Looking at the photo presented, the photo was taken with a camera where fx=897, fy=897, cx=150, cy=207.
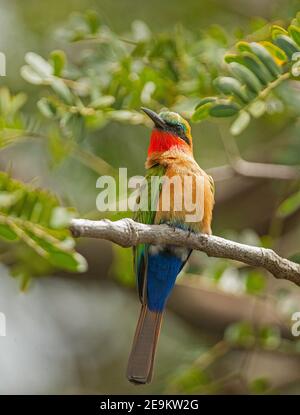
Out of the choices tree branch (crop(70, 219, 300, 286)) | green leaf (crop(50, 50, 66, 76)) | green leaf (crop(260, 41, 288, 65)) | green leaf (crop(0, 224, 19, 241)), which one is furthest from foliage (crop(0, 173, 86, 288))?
green leaf (crop(260, 41, 288, 65))

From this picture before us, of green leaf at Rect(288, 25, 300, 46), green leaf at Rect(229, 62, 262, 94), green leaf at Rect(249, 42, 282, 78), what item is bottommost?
green leaf at Rect(229, 62, 262, 94)

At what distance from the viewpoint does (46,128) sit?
12.8 ft

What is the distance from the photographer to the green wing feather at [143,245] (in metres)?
3.11

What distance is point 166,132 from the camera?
3.39 m

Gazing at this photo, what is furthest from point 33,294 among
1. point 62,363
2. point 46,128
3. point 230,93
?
point 230,93

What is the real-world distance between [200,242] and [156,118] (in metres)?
0.86

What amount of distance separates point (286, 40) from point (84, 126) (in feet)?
2.61

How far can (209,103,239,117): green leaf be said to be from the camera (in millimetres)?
2836

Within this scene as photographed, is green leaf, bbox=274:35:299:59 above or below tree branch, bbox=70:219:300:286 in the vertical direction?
above

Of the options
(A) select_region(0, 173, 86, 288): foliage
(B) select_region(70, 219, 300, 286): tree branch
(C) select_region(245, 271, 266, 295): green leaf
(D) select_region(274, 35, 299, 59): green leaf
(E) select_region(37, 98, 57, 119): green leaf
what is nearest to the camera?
(B) select_region(70, 219, 300, 286): tree branch

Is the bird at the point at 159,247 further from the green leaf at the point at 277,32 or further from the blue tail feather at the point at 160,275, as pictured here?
the green leaf at the point at 277,32

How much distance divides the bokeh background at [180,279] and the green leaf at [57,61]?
29cm

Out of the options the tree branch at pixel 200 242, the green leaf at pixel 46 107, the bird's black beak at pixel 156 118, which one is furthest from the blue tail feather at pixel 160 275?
Result: the green leaf at pixel 46 107

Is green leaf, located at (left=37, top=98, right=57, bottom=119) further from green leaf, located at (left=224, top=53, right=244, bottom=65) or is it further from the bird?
green leaf, located at (left=224, top=53, right=244, bottom=65)
